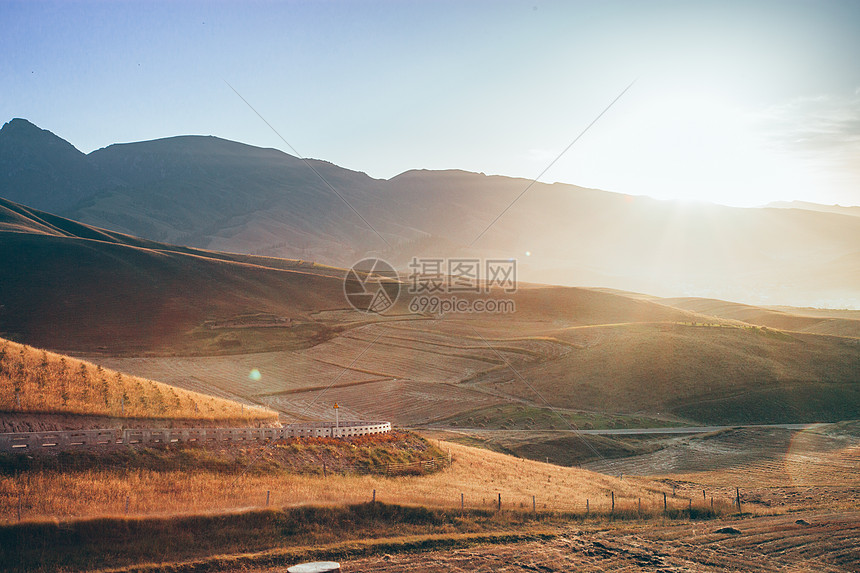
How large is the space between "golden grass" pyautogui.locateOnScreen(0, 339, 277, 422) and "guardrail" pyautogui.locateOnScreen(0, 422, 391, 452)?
2828mm

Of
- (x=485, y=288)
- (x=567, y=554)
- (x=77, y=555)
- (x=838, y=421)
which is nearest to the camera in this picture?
(x=77, y=555)

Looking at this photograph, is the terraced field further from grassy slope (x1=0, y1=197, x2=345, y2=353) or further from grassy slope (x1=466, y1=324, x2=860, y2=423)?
grassy slope (x1=0, y1=197, x2=345, y2=353)

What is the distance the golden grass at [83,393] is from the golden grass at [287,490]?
6458 millimetres

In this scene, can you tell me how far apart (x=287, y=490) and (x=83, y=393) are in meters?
12.7

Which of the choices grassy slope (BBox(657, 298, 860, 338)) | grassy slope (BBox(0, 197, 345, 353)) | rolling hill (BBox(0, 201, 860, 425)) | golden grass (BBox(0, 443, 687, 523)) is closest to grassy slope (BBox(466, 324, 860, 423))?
rolling hill (BBox(0, 201, 860, 425))

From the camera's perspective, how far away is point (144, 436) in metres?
24.8

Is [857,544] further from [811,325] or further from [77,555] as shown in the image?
[811,325]

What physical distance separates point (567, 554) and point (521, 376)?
5168 centimetres

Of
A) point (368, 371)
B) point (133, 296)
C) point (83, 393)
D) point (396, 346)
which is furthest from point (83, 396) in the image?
point (133, 296)

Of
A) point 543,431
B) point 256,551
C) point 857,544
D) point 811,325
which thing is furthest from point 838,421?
point 256,551

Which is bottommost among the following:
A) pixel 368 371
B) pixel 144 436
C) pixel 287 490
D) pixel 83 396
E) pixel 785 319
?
pixel 368 371

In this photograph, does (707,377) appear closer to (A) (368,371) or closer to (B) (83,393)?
(A) (368,371)

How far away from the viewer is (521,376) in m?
71.9

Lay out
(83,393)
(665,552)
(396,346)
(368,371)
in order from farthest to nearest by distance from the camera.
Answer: (396,346) → (368,371) → (83,393) → (665,552)
